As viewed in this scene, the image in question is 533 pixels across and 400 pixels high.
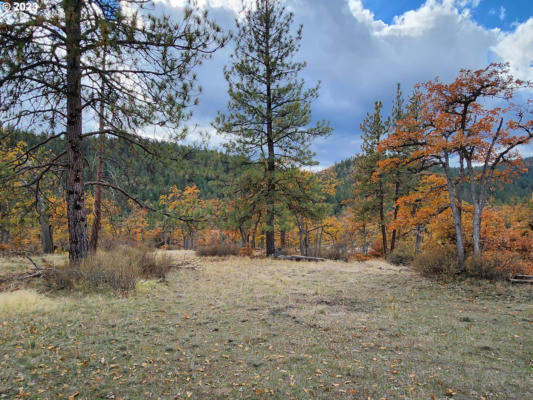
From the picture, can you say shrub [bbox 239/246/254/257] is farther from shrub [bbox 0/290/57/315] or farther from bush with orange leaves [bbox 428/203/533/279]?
shrub [bbox 0/290/57/315]

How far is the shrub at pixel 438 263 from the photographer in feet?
31.1

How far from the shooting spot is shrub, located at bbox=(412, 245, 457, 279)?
9.47 m

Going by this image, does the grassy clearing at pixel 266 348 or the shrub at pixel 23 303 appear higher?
the shrub at pixel 23 303

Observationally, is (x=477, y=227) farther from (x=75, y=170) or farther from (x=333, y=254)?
(x=75, y=170)

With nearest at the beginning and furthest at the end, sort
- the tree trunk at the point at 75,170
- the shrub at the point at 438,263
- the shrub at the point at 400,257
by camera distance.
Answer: the tree trunk at the point at 75,170
the shrub at the point at 438,263
the shrub at the point at 400,257

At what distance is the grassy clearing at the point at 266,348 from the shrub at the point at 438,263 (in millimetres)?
2346

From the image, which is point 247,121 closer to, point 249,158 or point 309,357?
point 249,158

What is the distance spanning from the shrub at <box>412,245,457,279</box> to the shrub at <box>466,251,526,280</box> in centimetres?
50

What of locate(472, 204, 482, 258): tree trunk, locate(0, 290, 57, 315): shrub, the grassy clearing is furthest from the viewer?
locate(472, 204, 482, 258): tree trunk

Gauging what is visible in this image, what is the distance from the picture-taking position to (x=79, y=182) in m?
6.57

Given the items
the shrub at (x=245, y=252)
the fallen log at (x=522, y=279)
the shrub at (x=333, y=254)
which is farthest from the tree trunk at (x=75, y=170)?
the shrub at (x=333, y=254)

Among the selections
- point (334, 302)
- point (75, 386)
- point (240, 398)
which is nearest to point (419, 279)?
point (334, 302)

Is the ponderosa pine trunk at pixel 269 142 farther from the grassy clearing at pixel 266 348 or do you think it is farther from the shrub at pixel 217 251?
the grassy clearing at pixel 266 348

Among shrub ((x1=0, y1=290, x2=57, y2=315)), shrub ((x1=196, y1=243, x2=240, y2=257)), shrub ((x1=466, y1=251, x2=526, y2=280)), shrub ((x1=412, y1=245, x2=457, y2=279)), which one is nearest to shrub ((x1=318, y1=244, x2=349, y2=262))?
shrub ((x1=196, y1=243, x2=240, y2=257))
